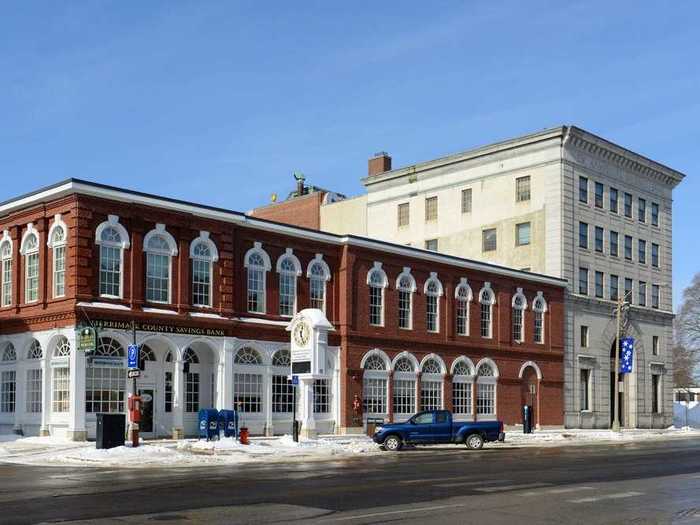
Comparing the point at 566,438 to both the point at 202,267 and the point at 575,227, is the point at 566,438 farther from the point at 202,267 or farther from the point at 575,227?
the point at 202,267

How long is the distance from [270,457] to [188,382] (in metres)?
10.1

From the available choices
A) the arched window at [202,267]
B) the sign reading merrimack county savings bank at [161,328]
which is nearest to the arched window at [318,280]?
the arched window at [202,267]

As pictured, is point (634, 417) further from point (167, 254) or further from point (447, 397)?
point (167, 254)

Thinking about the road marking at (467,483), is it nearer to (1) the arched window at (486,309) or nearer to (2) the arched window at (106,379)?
(2) the arched window at (106,379)

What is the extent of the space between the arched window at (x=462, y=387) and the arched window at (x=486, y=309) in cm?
252

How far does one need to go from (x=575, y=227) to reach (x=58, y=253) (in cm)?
3482

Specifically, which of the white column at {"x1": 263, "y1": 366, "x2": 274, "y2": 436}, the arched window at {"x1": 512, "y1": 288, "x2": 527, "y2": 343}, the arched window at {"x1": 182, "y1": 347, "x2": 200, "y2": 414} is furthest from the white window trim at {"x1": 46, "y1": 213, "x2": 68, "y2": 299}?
the arched window at {"x1": 512, "y1": 288, "x2": 527, "y2": 343}

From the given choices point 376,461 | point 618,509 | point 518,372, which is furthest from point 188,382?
point 618,509

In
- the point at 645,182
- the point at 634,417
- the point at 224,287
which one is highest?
the point at 645,182

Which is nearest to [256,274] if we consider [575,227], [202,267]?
[202,267]

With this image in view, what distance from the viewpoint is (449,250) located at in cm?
6475

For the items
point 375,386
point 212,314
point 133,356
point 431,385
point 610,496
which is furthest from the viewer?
point 431,385

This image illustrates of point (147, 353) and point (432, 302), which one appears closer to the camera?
point (147, 353)

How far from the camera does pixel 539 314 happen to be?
5869cm
